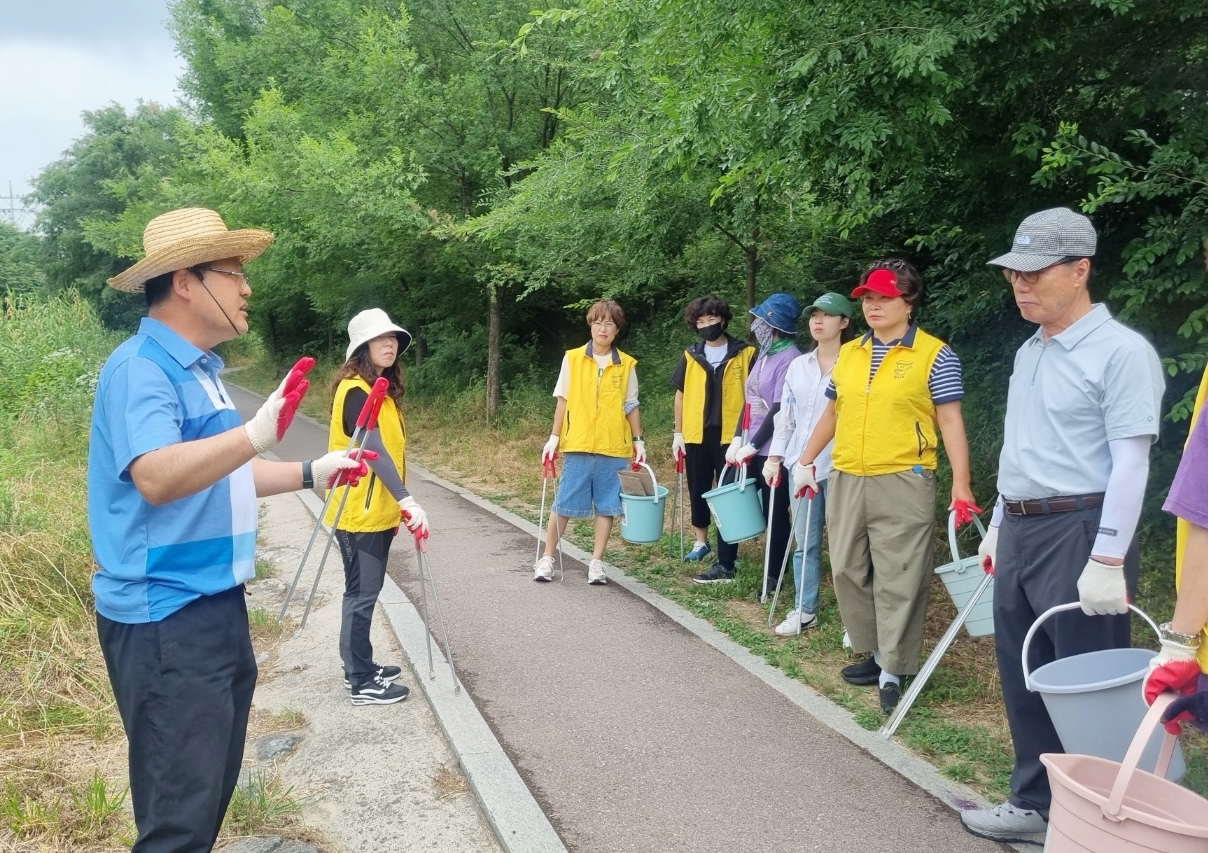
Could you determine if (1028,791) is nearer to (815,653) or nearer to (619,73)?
(815,653)

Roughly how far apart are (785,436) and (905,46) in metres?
2.44

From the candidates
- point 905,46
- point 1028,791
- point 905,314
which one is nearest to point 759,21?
point 905,46

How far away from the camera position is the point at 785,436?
5.77 metres

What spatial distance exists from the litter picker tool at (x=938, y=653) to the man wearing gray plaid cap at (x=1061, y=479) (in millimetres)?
324

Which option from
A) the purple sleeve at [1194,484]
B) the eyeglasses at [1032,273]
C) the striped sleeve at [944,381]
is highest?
the eyeglasses at [1032,273]

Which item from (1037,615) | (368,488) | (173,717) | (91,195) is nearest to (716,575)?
(368,488)

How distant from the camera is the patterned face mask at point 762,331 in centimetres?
629

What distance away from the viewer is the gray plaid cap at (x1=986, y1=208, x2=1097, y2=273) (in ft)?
→ 10.2

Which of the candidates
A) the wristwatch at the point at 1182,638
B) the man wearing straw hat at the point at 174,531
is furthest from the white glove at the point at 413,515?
the wristwatch at the point at 1182,638

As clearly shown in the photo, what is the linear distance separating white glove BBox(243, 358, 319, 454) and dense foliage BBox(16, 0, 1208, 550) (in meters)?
3.01

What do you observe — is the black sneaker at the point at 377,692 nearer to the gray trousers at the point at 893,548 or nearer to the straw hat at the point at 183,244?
the gray trousers at the point at 893,548

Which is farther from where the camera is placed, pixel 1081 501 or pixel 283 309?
A: pixel 283 309

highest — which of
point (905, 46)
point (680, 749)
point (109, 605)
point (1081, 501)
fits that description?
point (905, 46)

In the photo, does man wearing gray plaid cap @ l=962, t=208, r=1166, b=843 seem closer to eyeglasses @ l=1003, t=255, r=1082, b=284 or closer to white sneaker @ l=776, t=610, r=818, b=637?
eyeglasses @ l=1003, t=255, r=1082, b=284
